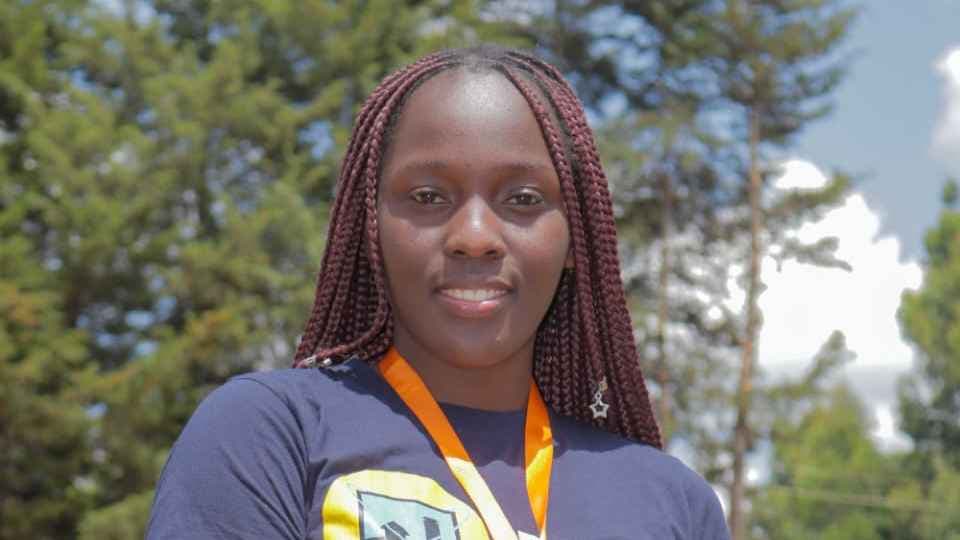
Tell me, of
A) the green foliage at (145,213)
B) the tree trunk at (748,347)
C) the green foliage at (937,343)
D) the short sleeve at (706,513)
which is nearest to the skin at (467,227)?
the short sleeve at (706,513)

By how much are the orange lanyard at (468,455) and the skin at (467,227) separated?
0.20 feet

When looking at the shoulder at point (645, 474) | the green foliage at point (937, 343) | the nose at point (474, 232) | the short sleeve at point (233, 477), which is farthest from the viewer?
the green foliage at point (937, 343)

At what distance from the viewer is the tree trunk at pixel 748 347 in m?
20.4

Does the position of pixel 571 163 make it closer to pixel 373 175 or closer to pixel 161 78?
pixel 373 175

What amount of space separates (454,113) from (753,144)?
19.2 meters

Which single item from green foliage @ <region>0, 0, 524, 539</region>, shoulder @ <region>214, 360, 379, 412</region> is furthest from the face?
green foliage @ <region>0, 0, 524, 539</region>

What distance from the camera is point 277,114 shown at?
1942 centimetres

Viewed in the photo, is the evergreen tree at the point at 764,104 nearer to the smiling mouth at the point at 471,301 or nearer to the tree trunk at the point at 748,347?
the tree trunk at the point at 748,347

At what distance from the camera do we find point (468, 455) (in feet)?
6.42

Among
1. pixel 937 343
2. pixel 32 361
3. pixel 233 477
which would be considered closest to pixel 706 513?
pixel 233 477

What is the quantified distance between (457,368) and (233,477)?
19.0 inches

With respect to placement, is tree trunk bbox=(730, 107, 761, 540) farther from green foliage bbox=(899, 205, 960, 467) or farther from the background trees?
green foliage bbox=(899, 205, 960, 467)

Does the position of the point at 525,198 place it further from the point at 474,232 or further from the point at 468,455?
the point at 468,455

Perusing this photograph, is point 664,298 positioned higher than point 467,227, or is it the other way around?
point 467,227
